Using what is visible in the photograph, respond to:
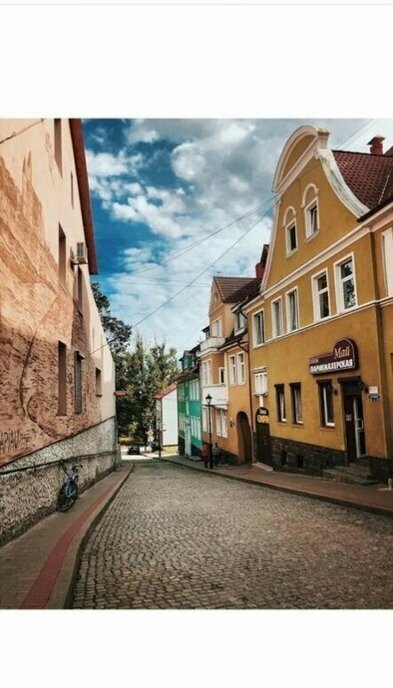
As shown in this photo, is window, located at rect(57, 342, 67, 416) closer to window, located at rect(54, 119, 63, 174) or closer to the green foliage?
the green foliage

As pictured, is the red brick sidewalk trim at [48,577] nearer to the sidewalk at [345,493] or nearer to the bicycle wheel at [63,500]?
the bicycle wheel at [63,500]

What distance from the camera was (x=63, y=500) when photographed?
4.39 meters

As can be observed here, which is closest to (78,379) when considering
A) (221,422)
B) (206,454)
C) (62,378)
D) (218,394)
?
(62,378)

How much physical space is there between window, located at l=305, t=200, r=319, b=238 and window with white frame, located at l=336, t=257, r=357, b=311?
62 cm

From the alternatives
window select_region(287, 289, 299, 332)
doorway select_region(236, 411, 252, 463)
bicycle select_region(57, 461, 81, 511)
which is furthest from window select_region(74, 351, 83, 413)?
doorway select_region(236, 411, 252, 463)

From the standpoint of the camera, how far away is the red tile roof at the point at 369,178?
580cm

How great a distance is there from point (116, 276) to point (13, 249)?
69 centimetres

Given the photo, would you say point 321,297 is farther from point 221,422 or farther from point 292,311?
point 221,422

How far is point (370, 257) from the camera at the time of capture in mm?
5645

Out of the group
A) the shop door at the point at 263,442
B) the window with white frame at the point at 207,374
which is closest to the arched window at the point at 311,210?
the shop door at the point at 263,442

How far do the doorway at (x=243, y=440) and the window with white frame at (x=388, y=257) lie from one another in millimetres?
6643

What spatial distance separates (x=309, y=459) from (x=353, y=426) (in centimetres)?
130
